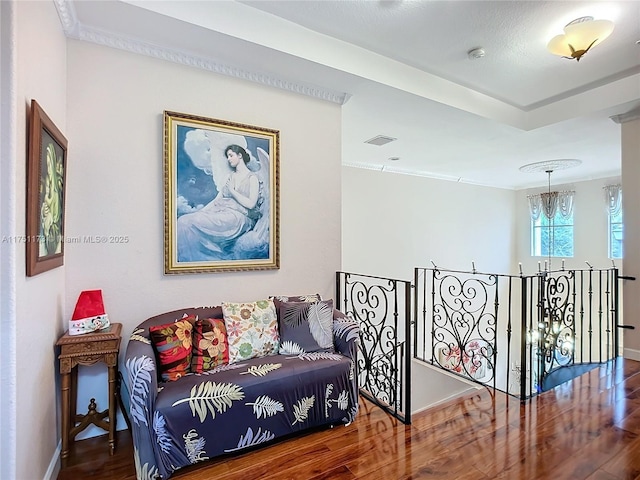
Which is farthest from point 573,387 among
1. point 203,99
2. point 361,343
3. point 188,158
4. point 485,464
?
point 203,99

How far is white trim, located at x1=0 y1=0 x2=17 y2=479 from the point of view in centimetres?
136

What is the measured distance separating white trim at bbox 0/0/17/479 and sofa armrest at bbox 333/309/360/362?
1835 mm

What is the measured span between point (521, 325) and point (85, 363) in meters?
3.21

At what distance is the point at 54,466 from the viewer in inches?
76.9

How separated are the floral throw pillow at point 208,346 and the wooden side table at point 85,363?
0.46m

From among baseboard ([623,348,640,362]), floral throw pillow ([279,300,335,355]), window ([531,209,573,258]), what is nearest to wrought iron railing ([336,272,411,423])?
floral throw pillow ([279,300,335,355])

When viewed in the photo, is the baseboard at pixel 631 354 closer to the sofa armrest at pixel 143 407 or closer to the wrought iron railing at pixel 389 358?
the wrought iron railing at pixel 389 358

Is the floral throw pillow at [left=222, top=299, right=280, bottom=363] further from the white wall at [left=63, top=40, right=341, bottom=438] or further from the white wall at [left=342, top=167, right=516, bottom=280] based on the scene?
the white wall at [left=342, top=167, right=516, bottom=280]

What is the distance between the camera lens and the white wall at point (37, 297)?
1463mm

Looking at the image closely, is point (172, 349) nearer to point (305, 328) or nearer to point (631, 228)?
point (305, 328)

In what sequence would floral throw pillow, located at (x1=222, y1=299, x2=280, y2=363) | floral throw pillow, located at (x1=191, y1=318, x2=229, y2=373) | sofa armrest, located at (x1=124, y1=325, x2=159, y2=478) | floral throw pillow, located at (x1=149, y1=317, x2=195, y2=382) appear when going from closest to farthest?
sofa armrest, located at (x1=124, y1=325, x2=159, y2=478) → floral throw pillow, located at (x1=149, y1=317, x2=195, y2=382) → floral throw pillow, located at (x1=191, y1=318, x2=229, y2=373) → floral throw pillow, located at (x1=222, y1=299, x2=280, y2=363)

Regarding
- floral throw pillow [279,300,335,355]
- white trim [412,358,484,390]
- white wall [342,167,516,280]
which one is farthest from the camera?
white wall [342,167,516,280]

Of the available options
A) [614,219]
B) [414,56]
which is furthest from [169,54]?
[614,219]

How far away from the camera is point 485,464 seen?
6.56 feet
